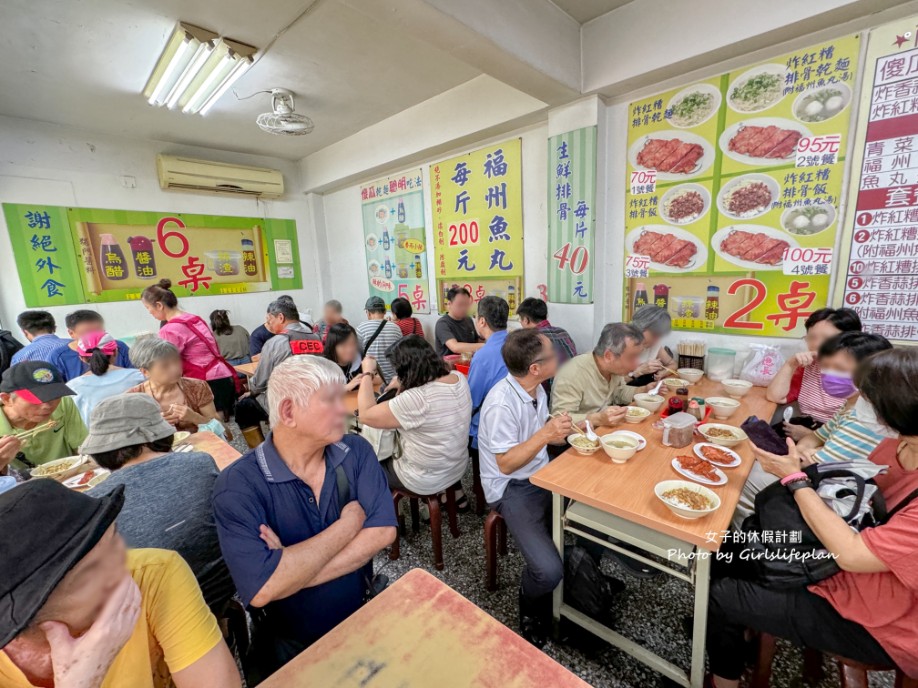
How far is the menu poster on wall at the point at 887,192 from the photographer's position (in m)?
2.22

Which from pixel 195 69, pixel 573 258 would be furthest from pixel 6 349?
pixel 573 258

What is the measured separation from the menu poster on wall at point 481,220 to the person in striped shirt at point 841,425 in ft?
8.43

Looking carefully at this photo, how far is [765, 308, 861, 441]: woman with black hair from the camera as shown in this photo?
89.7 inches

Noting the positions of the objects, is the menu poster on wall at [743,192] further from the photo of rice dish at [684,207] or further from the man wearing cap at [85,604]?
the man wearing cap at [85,604]

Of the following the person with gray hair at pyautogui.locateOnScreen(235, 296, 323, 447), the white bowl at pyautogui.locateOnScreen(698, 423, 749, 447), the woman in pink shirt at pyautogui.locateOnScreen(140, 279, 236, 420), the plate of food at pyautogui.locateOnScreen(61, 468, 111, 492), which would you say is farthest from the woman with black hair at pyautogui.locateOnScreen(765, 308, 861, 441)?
the woman in pink shirt at pyautogui.locateOnScreen(140, 279, 236, 420)

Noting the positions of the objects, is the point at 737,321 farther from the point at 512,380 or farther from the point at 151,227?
the point at 151,227

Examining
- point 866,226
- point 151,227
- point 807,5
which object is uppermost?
point 807,5

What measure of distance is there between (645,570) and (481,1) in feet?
10.7

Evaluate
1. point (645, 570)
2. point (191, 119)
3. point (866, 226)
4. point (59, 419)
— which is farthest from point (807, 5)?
point (191, 119)

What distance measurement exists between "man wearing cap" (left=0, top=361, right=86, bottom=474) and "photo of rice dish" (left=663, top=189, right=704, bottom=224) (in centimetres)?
404

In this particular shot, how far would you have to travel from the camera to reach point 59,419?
2061 mm

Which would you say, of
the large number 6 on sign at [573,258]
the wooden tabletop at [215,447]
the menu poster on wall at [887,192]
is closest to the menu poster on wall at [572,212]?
the large number 6 on sign at [573,258]

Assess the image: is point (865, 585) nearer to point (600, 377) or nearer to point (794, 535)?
point (794, 535)

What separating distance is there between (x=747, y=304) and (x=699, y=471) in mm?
1941
